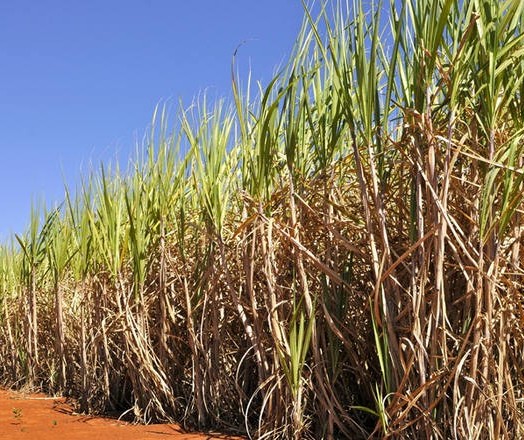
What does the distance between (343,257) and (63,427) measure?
2.18m

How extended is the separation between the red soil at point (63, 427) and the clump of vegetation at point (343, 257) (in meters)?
0.15

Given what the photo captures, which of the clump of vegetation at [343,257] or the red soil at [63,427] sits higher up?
the clump of vegetation at [343,257]

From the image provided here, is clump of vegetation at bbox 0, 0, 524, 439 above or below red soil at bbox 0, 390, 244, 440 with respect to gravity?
above

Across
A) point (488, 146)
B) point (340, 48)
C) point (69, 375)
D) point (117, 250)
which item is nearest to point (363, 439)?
point (488, 146)

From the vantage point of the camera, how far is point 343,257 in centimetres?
291

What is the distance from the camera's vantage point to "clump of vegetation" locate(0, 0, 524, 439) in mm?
2305

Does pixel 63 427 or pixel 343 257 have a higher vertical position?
pixel 343 257

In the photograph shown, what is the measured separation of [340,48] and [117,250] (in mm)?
2050

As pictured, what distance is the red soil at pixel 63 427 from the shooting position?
360 centimetres

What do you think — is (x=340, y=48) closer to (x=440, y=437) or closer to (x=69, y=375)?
(x=440, y=437)

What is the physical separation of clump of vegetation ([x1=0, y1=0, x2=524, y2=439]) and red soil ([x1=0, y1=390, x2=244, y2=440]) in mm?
154

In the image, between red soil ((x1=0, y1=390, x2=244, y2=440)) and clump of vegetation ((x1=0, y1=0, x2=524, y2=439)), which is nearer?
clump of vegetation ((x1=0, y1=0, x2=524, y2=439))

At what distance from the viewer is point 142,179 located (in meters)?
4.18

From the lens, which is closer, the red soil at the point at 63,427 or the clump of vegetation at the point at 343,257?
the clump of vegetation at the point at 343,257
